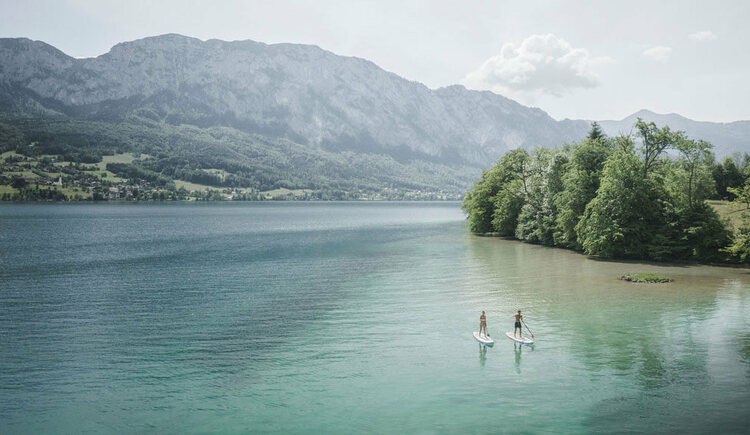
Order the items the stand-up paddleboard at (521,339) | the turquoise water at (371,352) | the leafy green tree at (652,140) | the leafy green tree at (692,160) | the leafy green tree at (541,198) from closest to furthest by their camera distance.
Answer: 1. the turquoise water at (371,352)
2. the stand-up paddleboard at (521,339)
3. the leafy green tree at (692,160)
4. the leafy green tree at (652,140)
5. the leafy green tree at (541,198)

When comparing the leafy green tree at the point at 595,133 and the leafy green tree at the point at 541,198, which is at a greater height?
the leafy green tree at the point at 595,133

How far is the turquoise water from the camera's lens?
2228cm

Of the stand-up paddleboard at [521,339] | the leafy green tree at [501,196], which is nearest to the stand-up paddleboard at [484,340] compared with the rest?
the stand-up paddleboard at [521,339]

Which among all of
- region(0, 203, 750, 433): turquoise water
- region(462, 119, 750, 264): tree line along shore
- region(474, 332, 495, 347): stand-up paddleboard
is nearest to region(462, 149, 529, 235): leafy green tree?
region(462, 119, 750, 264): tree line along shore

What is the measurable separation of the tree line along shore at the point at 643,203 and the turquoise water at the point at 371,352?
25.3ft

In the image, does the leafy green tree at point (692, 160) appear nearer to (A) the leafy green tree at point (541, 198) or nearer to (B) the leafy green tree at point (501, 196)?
(A) the leafy green tree at point (541, 198)

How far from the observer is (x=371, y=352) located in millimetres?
31516

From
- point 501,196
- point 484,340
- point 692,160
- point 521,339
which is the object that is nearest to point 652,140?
point 692,160

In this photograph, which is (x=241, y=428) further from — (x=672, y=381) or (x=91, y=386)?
(x=672, y=381)

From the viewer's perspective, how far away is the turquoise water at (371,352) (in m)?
22.3

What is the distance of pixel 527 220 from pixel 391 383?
8231 centimetres

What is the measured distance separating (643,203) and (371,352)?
60.1 meters

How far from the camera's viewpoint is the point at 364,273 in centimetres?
6619

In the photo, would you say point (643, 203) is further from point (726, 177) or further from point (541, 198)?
point (726, 177)
